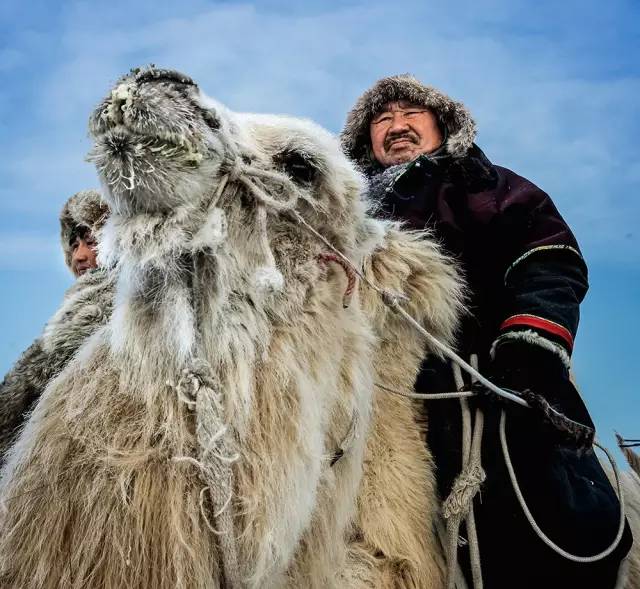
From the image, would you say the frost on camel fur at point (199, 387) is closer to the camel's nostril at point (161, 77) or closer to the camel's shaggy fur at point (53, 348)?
the camel's nostril at point (161, 77)

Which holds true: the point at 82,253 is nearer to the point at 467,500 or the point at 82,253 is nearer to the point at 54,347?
the point at 54,347

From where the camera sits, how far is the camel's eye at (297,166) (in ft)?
6.03

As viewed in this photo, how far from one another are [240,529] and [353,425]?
0.46m

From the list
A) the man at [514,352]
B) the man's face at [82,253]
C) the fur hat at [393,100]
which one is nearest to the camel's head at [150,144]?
the man at [514,352]

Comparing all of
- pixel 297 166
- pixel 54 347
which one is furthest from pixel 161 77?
pixel 54 347

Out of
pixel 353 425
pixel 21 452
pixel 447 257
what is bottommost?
pixel 21 452

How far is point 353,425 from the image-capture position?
1.81 m

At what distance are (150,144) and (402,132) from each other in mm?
1993

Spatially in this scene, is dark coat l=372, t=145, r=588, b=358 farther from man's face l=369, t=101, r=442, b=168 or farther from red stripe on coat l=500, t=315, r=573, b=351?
man's face l=369, t=101, r=442, b=168

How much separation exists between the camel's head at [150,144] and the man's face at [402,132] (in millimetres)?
1781

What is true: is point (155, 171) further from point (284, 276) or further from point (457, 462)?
point (457, 462)

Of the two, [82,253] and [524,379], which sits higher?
[82,253]

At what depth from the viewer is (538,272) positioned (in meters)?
2.31

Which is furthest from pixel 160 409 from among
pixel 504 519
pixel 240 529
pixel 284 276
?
pixel 504 519
